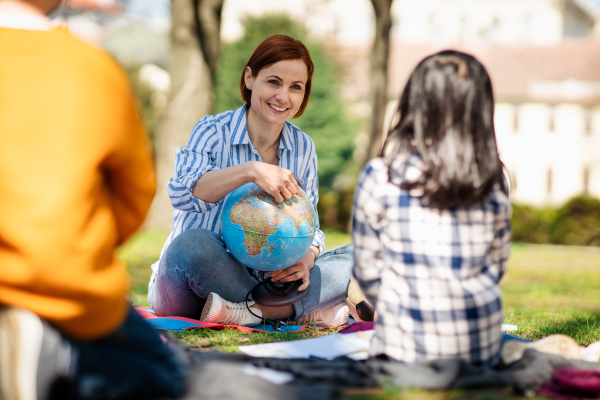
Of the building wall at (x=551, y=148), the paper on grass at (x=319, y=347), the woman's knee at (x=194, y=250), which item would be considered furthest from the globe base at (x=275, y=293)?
the building wall at (x=551, y=148)

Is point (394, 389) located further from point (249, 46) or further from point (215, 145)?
point (249, 46)

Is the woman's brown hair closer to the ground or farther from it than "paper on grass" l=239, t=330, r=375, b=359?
farther from it

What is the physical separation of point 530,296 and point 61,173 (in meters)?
7.37

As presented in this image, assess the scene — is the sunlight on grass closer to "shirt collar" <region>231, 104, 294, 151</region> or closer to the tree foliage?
"shirt collar" <region>231, 104, 294, 151</region>

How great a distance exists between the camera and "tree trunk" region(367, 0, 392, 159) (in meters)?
13.4

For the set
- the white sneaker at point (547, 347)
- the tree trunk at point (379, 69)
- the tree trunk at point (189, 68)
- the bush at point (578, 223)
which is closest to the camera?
the white sneaker at point (547, 347)

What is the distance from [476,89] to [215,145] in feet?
6.47

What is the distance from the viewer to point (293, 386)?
7.89 feet

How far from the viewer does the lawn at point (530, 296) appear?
3.53m

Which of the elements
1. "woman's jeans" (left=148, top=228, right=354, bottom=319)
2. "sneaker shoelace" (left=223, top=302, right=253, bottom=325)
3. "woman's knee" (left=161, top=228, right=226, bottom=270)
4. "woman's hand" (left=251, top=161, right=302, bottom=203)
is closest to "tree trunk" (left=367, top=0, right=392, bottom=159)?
"woman's jeans" (left=148, top=228, right=354, bottom=319)

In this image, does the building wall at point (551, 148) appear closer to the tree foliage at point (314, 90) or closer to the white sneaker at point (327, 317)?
the tree foliage at point (314, 90)

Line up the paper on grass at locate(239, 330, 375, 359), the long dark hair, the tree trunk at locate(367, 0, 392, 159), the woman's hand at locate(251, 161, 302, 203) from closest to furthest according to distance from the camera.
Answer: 1. the long dark hair
2. the paper on grass at locate(239, 330, 375, 359)
3. the woman's hand at locate(251, 161, 302, 203)
4. the tree trunk at locate(367, 0, 392, 159)

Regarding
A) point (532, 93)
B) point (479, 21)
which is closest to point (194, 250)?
point (532, 93)

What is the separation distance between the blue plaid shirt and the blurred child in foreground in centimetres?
102
